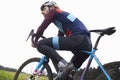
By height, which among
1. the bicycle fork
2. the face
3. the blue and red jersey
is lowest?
the bicycle fork

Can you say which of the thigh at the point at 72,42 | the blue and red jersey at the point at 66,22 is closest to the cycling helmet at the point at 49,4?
the blue and red jersey at the point at 66,22

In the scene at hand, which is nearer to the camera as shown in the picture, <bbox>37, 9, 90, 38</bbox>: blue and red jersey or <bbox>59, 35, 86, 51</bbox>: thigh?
<bbox>59, 35, 86, 51</bbox>: thigh

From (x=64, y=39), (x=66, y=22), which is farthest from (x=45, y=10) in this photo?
(x=64, y=39)

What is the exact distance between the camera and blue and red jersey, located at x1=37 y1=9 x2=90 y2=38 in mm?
7738

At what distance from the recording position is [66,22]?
781 centimetres

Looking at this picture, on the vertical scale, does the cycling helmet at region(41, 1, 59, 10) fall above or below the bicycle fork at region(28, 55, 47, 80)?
above

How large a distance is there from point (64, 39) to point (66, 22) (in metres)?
0.36

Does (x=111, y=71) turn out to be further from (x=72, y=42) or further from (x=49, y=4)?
(x=49, y=4)

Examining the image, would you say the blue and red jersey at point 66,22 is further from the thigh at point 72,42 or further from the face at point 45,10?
the face at point 45,10

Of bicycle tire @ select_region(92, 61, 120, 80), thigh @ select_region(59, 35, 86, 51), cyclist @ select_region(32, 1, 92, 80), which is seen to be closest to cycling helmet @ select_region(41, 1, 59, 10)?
cyclist @ select_region(32, 1, 92, 80)

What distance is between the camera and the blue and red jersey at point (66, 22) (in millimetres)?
Result: 7738

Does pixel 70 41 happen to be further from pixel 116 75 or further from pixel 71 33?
pixel 116 75

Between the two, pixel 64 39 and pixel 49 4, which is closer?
pixel 64 39

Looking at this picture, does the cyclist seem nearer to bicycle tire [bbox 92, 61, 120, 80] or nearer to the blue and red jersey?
the blue and red jersey
